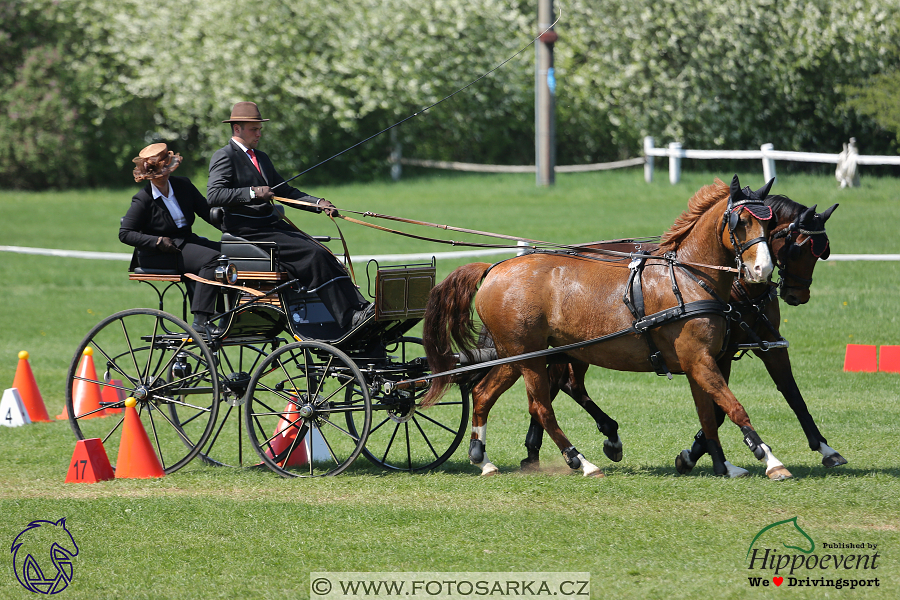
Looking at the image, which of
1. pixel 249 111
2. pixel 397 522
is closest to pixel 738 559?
pixel 397 522

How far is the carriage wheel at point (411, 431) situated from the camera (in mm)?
7574

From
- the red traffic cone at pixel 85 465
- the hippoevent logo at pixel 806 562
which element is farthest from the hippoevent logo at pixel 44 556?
the hippoevent logo at pixel 806 562

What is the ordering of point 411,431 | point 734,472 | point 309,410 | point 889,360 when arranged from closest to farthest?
point 734,472, point 309,410, point 411,431, point 889,360

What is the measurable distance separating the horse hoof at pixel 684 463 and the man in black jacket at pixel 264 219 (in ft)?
7.61

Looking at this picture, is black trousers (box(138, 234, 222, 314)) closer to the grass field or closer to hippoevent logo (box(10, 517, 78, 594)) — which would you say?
the grass field

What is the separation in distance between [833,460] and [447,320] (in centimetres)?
281

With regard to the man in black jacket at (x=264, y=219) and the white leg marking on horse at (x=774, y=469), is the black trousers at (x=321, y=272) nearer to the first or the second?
the man in black jacket at (x=264, y=219)

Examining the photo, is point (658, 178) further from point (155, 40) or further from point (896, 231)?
point (155, 40)

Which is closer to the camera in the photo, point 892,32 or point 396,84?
point 892,32

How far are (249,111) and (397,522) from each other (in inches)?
130

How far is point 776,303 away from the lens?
746cm

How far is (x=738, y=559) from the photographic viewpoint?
5.37m

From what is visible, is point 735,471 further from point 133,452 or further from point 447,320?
point 133,452

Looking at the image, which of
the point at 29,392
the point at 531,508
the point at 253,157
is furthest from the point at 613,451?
the point at 29,392
